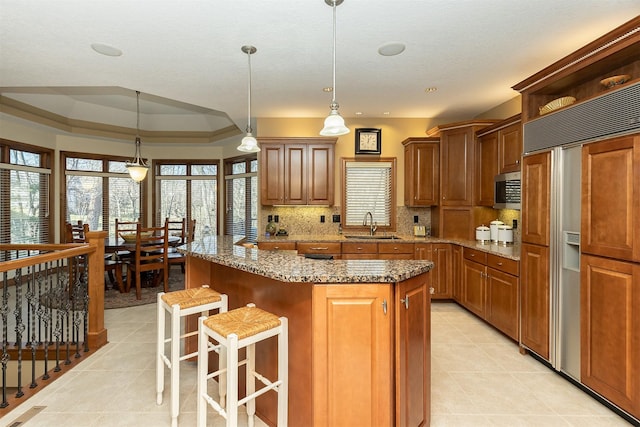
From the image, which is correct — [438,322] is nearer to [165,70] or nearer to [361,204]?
[361,204]

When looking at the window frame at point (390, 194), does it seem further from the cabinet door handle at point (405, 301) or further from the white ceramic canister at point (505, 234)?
the cabinet door handle at point (405, 301)

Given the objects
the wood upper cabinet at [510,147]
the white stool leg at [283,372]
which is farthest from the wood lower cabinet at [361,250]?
the white stool leg at [283,372]

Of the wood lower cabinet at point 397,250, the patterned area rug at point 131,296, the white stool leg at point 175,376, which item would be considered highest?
the wood lower cabinet at point 397,250

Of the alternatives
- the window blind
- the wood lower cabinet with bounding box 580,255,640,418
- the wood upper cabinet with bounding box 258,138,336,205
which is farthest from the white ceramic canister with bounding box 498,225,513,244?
the wood upper cabinet with bounding box 258,138,336,205

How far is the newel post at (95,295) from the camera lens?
2.99 metres

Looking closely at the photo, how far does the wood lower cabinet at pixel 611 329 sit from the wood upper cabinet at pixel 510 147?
1559 millimetres

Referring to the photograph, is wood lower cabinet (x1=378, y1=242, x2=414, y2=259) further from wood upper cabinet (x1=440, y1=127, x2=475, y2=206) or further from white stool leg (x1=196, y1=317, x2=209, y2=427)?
white stool leg (x1=196, y1=317, x2=209, y2=427)

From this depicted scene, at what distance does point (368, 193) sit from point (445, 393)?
3.12 m

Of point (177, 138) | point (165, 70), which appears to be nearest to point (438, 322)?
point (165, 70)

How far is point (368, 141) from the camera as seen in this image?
15.9 feet

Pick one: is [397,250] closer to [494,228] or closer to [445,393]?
[494,228]

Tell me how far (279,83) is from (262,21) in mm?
1178

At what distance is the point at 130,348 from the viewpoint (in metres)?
3.02

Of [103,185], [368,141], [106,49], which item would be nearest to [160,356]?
[106,49]
